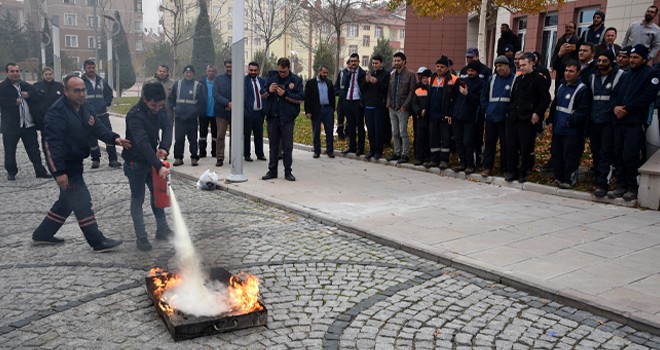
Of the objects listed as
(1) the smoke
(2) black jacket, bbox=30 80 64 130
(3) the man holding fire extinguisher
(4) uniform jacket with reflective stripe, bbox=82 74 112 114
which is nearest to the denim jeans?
(3) the man holding fire extinguisher

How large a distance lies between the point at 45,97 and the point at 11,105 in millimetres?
666

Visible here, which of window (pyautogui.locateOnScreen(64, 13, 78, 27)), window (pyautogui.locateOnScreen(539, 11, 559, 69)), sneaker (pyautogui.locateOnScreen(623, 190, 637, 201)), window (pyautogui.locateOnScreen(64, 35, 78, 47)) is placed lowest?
sneaker (pyautogui.locateOnScreen(623, 190, 637, 201))

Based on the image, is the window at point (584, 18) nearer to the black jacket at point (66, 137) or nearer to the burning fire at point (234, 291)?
the black jacket at point (66, 137)

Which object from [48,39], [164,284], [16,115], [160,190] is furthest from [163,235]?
[48,39]

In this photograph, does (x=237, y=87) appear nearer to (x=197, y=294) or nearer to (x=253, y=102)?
(x=253, y=102)

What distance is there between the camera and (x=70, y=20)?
75000 millimetres

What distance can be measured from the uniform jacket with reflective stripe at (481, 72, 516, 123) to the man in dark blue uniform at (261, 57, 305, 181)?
3.52m

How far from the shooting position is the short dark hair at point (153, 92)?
6.61m

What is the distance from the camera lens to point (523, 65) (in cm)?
973

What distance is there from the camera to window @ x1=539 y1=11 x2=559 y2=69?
76.2ft

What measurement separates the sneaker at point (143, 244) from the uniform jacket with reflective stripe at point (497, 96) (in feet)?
21.2

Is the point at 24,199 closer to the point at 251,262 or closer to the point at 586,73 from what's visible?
the point at 251,262

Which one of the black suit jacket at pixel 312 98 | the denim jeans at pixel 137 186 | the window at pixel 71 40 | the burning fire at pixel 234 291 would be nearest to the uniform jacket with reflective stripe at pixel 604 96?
the black suit jacket at pixel 312 98

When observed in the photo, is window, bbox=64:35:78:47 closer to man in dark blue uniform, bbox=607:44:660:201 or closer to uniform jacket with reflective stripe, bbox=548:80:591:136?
uniform jacket with reflective stripe, bbox=548:80:591:136
